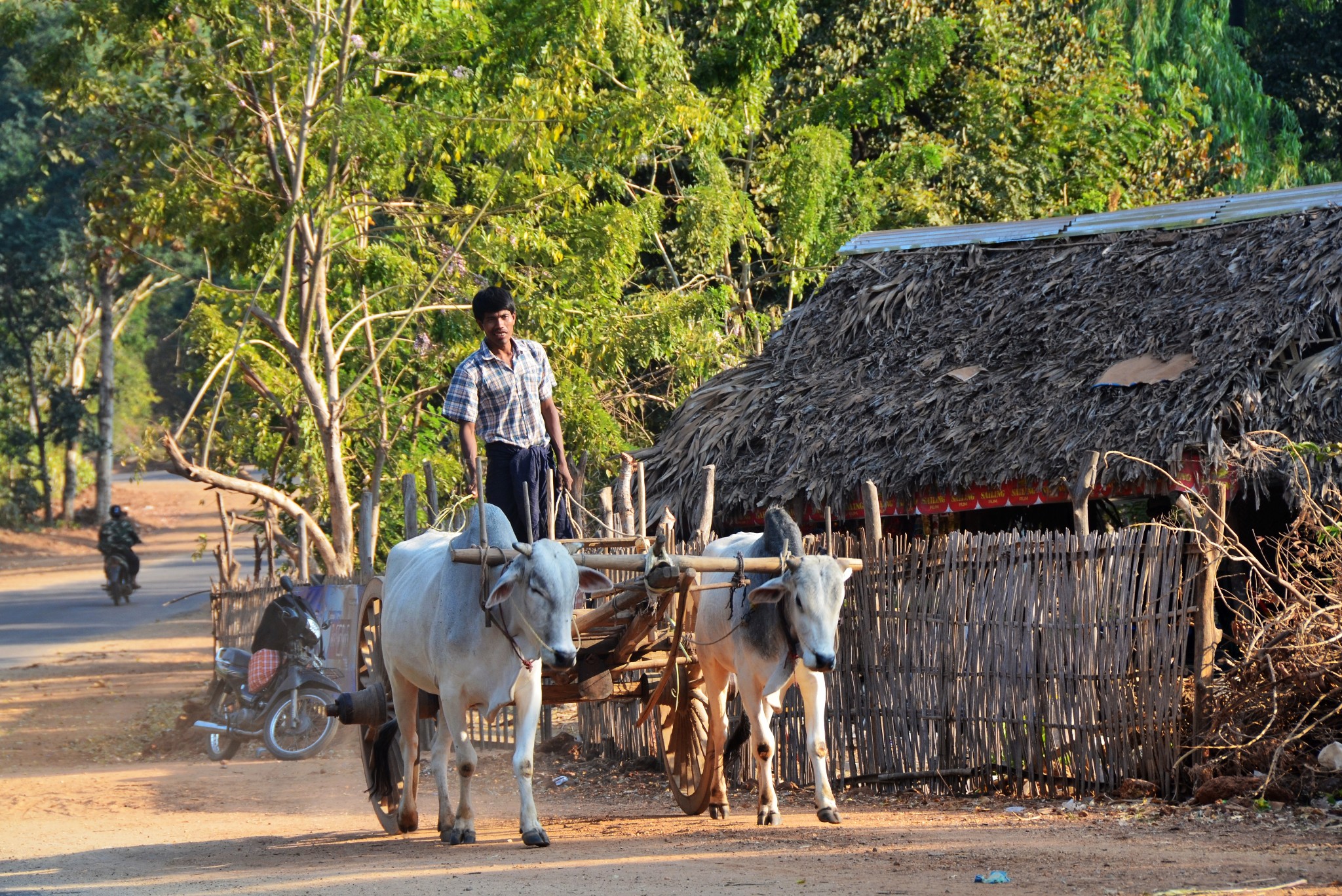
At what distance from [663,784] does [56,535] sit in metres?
30.5

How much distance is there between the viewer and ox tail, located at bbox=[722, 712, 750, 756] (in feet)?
27.6

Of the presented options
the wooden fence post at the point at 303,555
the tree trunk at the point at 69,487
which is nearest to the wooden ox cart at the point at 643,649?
the wooden fence post at the point at 303,555

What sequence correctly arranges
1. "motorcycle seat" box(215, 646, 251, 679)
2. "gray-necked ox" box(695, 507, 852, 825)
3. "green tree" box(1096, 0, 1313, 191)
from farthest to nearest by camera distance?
"green tree" box(1096, 0, 1313, 191) < "motorcycle seat" box(215, 646, 251, 679) < "gray-necked ox" box(695, 507, 852, 825)

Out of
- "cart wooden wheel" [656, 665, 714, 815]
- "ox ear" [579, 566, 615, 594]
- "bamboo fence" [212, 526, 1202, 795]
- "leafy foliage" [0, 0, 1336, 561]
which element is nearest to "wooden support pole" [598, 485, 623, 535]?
"bamboo fence" [212, 526, 1202, 795]

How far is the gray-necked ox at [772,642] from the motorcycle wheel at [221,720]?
562 cm

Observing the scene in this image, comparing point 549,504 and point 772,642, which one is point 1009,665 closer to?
point 772,642

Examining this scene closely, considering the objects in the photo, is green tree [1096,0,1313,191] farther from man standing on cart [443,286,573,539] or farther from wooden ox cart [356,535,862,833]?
man standing on cart [443,286,573,539]

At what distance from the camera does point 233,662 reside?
38.4 ft

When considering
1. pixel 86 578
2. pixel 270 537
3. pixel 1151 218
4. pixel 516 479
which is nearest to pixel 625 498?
pixel 516 479

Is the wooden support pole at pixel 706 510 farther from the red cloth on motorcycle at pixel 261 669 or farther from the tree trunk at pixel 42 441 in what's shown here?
the tree trunk at pixel 42 441

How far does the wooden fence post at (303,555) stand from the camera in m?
12.2

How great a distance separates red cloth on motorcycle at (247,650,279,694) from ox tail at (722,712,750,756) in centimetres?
474

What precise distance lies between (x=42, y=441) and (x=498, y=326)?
31.6m

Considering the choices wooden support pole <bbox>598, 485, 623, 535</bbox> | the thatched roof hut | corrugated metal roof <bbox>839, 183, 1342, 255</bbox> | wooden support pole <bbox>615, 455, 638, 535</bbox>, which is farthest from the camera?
corrugated metal roof <bbox>839, 183, 1342, 255</bbox>
